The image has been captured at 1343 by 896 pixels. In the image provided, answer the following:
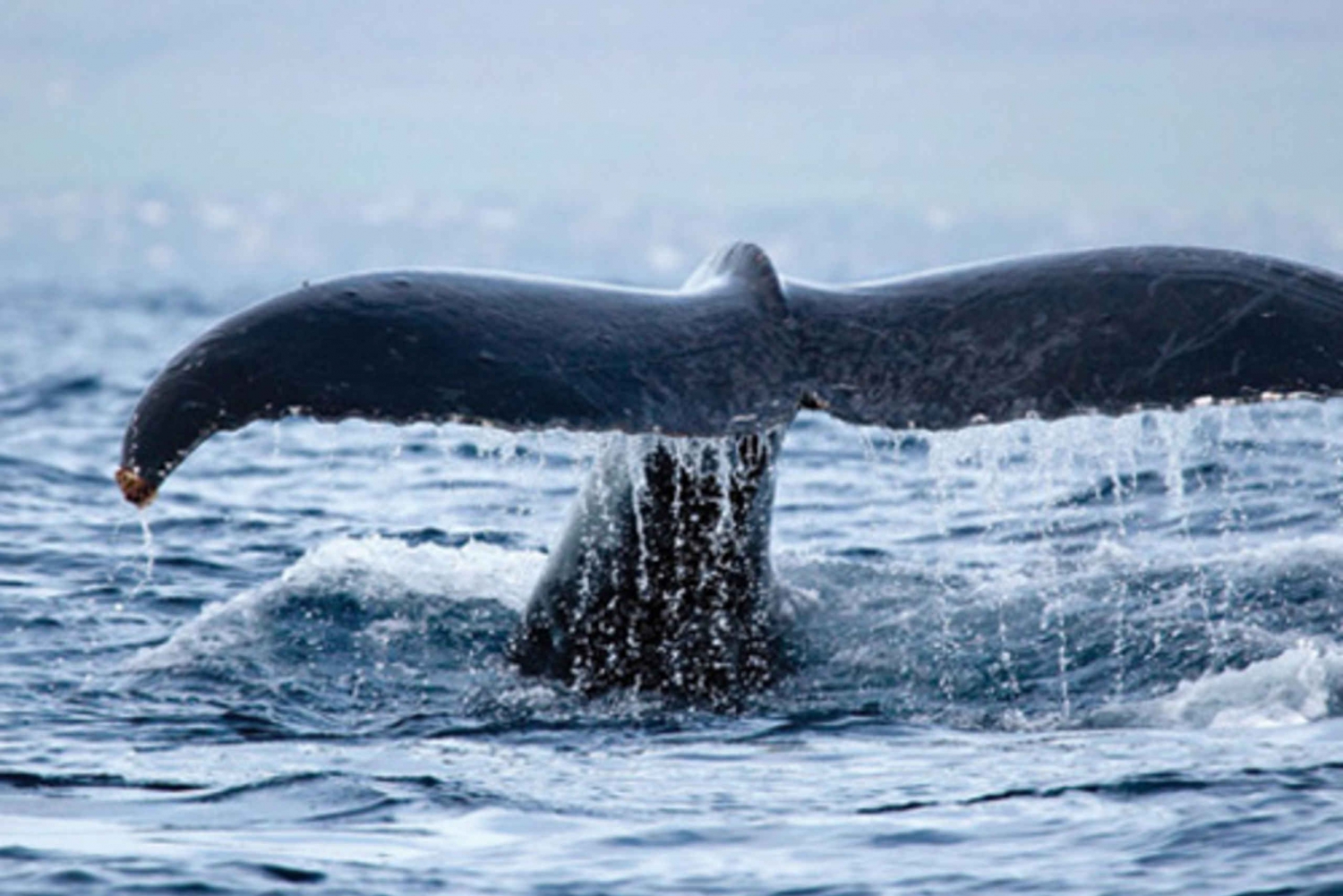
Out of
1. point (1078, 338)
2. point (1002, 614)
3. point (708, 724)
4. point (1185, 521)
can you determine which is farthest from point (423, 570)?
point (1078, 338)

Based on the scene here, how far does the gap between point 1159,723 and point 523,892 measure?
2144mm

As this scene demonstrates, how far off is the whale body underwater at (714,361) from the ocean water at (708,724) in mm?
287

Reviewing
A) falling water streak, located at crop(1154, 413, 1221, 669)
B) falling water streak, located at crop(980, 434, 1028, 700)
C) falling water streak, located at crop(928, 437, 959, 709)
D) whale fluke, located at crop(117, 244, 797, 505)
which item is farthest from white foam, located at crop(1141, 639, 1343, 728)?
whale fluke, located at crop(117, 244, 797, 505)

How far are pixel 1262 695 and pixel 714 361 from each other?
6.71ft

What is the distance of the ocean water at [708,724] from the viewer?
539 centimetres

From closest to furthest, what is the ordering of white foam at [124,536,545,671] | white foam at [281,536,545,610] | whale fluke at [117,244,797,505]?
whale fluke at [117,244,797,505]
white foam at [124,536,545,671]
white foam at [281,536,545,610]

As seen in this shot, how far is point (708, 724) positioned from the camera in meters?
6.55

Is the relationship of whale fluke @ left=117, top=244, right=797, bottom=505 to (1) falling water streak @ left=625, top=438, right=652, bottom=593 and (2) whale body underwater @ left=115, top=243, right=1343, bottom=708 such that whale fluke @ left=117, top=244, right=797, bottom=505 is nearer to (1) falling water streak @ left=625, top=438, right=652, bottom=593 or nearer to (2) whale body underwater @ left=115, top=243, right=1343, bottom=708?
(2) whale body underwater @ left=115, top=243, right=1343, bottom=708

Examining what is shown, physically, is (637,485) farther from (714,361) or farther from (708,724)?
(714,361)

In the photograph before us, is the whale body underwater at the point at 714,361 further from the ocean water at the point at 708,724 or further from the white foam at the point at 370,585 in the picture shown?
the white foam at the point at 370,585

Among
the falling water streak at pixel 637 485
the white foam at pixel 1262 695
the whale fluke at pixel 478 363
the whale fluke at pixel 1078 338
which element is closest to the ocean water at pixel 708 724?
the white foam at pixel 1262 695

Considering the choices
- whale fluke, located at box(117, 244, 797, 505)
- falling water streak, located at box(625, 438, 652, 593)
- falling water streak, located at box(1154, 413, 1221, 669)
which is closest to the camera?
whale fluke, located at box(117, 244, 797, 505)

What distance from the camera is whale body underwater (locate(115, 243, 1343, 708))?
5223 mm

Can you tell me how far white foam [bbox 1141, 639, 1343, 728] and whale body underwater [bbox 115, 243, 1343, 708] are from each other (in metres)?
1.27
